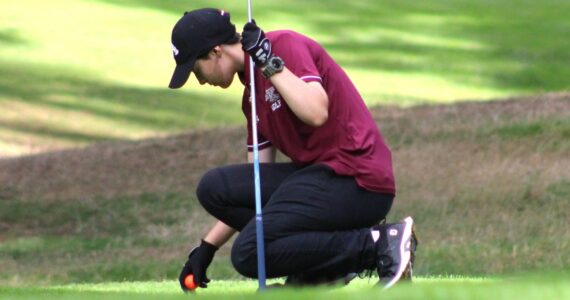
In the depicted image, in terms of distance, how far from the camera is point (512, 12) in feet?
86.5

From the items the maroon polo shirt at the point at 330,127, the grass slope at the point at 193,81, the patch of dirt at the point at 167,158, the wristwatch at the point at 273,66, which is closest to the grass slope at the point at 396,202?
the patch of dirt at the point at 167,158

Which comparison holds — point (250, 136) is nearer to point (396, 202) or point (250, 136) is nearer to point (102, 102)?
point (396, 202)

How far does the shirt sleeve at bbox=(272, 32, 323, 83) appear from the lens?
6.22 metres

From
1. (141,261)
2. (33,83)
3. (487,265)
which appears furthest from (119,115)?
(487,265)

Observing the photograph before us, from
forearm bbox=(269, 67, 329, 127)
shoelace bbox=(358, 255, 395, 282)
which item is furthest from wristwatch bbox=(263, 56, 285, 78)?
shoelace bbox=(358, 255, 395, 282)

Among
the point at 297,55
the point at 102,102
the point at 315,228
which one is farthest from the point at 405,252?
the point at 102,102

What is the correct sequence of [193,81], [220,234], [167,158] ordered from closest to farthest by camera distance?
[220,234], [167,158], [193,81]

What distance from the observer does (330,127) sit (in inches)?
251

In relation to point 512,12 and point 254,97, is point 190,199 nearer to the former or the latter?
point 254,97

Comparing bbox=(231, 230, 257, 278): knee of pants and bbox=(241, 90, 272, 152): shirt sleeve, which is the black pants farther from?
bbox=(241, 90, 272, 152): shirt sleeve

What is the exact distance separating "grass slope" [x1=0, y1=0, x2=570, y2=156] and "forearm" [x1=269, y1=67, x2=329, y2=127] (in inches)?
458

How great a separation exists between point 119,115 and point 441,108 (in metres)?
6.07

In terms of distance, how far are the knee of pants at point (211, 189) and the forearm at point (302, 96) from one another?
2.33 feet

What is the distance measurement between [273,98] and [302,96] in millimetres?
262
